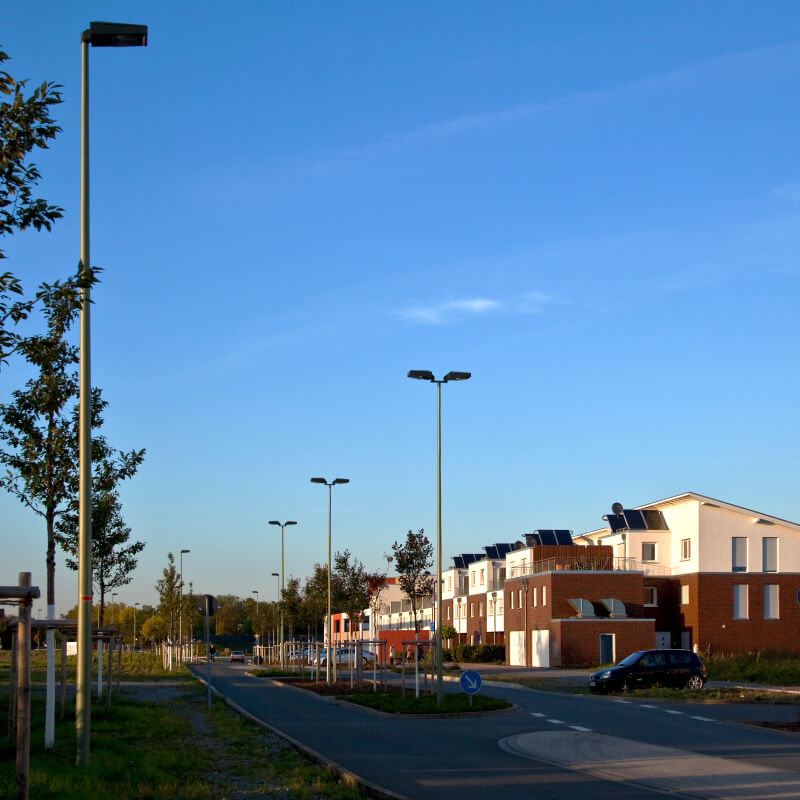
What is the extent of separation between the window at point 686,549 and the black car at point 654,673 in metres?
29.2

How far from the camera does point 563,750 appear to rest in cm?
1700

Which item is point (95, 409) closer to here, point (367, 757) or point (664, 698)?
point (367, 757)

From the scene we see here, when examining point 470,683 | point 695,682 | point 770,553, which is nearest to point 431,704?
point 470,683

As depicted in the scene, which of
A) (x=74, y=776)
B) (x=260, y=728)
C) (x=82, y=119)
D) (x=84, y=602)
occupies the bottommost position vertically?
(x=260, y=728)

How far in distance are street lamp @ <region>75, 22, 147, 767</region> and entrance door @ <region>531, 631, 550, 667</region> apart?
51211 millimetres

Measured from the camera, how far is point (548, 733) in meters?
19.7

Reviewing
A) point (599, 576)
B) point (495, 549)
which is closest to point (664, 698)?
point (599, 576)

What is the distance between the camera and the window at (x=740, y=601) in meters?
61.0

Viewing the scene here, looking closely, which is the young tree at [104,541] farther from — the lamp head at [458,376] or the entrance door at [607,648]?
the entrance door at [607,648]

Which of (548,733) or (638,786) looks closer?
(638,786)

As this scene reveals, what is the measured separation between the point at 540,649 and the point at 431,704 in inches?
1538

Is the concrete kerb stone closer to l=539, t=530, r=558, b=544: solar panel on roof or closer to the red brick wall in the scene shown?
the red brick wall

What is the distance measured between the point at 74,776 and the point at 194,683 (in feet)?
103

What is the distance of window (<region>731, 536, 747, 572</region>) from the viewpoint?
62281 mm
